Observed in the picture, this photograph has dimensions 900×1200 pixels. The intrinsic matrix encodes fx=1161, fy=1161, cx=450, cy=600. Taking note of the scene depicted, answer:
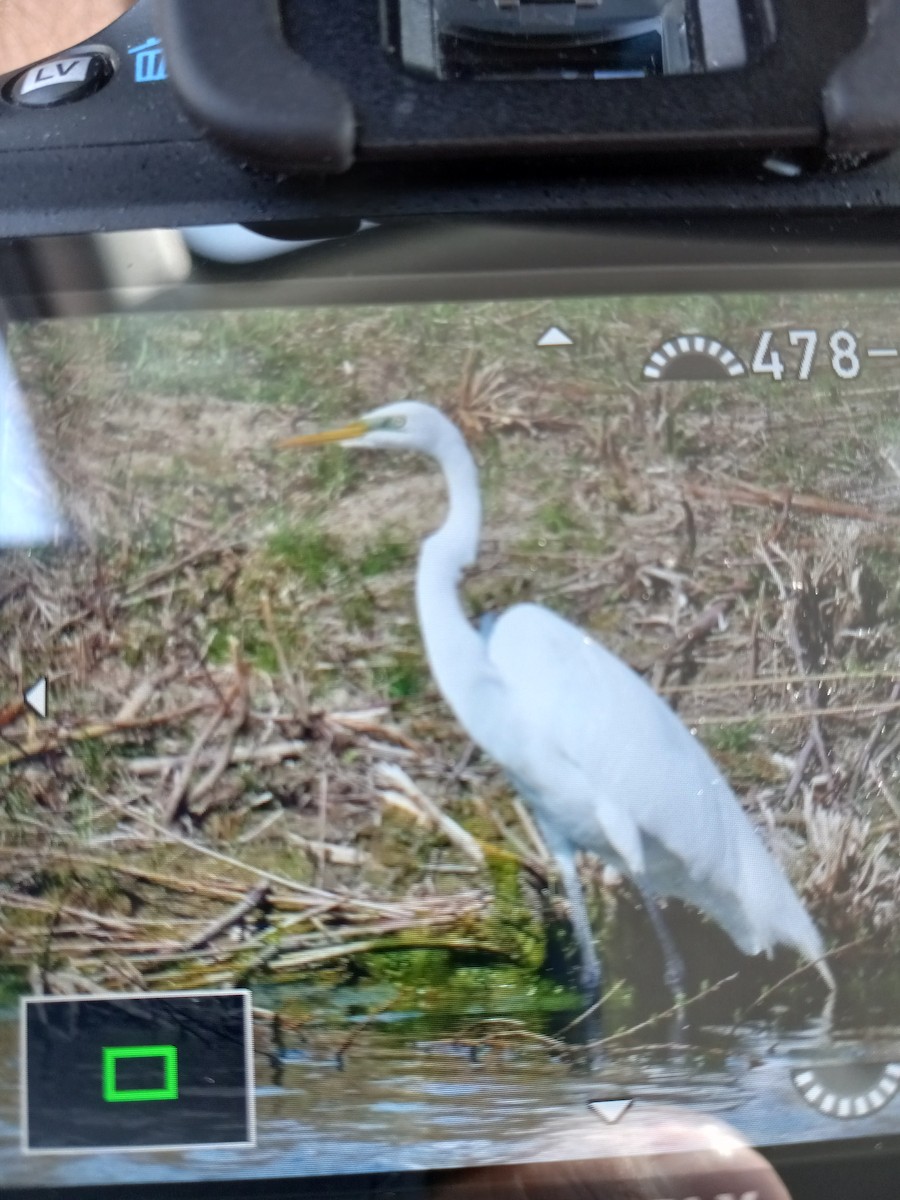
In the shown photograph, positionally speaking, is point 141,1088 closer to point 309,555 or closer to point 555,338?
point 309,555

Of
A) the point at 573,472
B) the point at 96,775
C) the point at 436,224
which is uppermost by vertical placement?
the point at 436,224

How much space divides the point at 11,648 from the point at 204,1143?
236 mm

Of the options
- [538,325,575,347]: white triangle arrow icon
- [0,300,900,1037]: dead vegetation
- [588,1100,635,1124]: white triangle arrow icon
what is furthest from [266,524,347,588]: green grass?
[588,1100,635,1124]: white triangle arrow icon

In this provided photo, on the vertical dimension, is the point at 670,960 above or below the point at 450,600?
below

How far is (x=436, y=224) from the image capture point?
0.55 metres

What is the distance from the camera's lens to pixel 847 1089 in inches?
20.6

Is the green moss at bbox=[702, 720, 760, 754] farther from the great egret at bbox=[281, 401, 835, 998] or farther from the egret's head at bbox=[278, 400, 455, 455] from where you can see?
the egret's head at bbox=[278, 400, 455, 455]

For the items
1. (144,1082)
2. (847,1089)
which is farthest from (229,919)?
(847,1089)

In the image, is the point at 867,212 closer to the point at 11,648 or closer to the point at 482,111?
the point at 482,111

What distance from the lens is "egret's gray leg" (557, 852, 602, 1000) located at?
51 cm

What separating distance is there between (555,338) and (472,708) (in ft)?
0.60

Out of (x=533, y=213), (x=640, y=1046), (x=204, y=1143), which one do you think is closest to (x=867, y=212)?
(x=533, y=213)

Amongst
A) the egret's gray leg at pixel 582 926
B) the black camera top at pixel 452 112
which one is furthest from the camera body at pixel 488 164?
the egret's gray leg at pixel 582 926

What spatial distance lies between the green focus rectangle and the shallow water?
26 millimetres
